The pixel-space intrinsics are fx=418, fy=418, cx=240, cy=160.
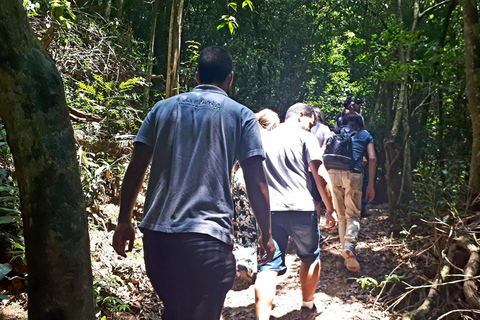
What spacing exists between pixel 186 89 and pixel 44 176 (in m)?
9.01

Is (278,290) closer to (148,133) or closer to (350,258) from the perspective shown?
(350,258)

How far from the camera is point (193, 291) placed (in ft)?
7.32

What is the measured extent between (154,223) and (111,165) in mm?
3547

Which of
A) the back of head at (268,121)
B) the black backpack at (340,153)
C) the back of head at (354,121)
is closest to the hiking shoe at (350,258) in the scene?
the black backpack at (340,153)

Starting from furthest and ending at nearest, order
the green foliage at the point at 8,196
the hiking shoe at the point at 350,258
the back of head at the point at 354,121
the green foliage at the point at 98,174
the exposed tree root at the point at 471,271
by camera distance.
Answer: the back of head at the point at 354,121 → the hiking shoe at the point at 350,258 → the green foliage at the point at 98,174 → the exposed tree root at the point at 471,271 → the green foliage at the point at 8,196

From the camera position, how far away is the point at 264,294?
362 centimetres

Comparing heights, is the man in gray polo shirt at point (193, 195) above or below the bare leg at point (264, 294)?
above

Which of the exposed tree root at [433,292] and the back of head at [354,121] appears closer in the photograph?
the exposed tree root at [433,292]

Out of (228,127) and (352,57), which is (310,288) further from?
(352,57)

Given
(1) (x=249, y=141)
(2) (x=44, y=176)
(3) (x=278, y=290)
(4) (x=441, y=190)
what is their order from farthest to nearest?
(4) (x=441, y=190) < (3) (x=278, y=290) < (1) (x=249, y=141) < (2) (x=44, y=176)

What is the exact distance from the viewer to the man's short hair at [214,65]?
8.65 ft

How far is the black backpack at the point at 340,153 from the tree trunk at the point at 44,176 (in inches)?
182

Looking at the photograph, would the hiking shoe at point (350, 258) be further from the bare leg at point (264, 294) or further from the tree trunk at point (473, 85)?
the bare leg at point (264, 294)

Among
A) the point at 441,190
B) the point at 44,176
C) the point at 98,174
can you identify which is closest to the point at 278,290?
the point at 98,174
